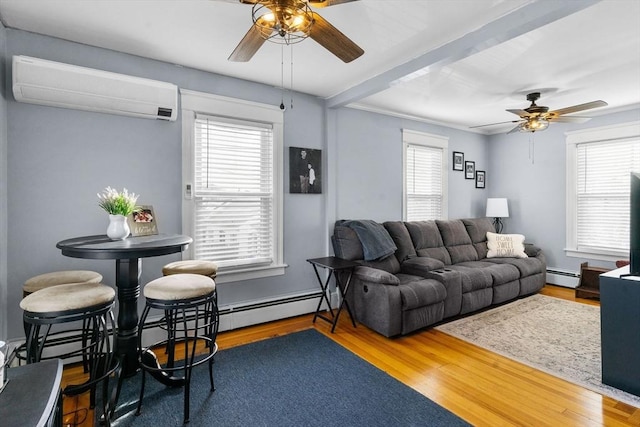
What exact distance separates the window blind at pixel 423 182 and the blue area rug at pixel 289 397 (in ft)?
9.33

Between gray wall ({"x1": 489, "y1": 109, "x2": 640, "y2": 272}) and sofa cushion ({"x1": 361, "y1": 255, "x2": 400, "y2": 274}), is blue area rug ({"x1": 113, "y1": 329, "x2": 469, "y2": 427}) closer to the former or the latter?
sofa cushion ({"x1": 361, "y1": 255, "x2": 400, "y2": 274})

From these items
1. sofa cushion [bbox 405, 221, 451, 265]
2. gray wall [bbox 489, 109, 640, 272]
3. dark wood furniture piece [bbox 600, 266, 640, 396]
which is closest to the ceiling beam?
dark wood furniture piece [bbox 600, 266, 640, 396]

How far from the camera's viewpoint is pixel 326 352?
288 centimetres

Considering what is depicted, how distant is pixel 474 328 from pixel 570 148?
3.39 m

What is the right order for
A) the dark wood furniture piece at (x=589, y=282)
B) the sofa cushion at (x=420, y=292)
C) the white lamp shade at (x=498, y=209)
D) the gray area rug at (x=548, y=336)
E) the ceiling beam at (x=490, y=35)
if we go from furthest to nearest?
the white lamp shade at (x=498, y=209) < the dark wood furniture piece at (x=589, y=282) < the sofa cushion at (x=420, y=292) < the gray area rug at (x=548, y=336) < the ceiling beam at (x=490, y=35)

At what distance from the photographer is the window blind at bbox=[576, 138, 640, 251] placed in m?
4.48

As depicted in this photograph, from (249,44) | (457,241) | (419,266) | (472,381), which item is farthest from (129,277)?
(457,241)

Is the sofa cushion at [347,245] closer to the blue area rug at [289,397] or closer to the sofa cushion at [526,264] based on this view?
the blue area rug at [289,397]

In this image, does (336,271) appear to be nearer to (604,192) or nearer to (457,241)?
(457,241)

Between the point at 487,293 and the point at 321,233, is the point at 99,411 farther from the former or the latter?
the point at 487,293

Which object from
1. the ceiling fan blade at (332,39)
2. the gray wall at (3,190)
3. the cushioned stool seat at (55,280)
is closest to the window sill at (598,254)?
the ceiling fan blade at (332,39)

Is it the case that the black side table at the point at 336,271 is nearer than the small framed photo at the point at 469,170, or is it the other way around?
the black side table at the point at 336,271

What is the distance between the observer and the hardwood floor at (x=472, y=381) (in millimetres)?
2012

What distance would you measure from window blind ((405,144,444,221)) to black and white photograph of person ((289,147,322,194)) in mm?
1589
